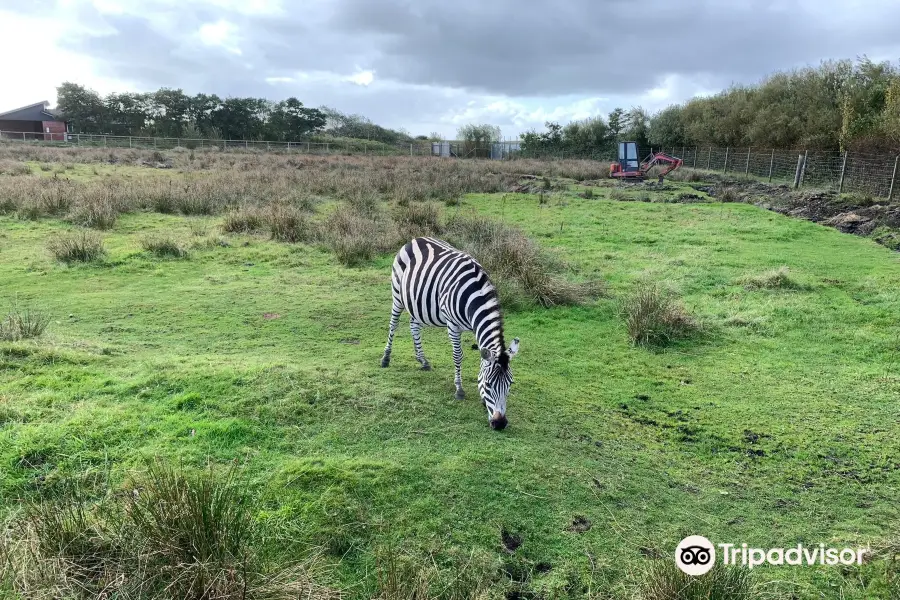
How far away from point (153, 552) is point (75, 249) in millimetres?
9023

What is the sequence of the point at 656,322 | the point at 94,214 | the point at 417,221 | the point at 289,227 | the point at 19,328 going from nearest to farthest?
1. the point at 19,328
2. the point at 656,322
3. the point at 289,227
4. the point at 94,214
5. the point at 417,221

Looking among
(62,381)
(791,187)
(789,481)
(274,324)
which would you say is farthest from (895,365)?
(791,187)

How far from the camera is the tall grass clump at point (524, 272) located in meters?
8.12

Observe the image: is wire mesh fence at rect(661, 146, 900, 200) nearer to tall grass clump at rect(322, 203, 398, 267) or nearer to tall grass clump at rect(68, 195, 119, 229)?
tall grass clump at rect(322, 203, 398, 267)

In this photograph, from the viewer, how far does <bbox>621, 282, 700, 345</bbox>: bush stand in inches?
265

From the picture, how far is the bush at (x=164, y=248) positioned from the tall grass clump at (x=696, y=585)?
10036 millimetres

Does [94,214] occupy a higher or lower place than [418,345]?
higher

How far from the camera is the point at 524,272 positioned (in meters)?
8.51

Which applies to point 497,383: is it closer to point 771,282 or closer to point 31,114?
point 771,282

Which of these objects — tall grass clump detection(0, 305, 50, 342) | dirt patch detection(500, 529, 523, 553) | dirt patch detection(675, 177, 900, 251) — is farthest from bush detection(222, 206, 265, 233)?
dirt patch detection(675, 177, 900, 251)

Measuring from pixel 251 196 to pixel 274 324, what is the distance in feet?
32.8

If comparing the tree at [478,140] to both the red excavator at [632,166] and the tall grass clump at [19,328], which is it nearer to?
the red excavator at [632,166]

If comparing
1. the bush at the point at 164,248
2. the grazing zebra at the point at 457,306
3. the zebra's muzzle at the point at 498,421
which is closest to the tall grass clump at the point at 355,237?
the bush at the point at 164,248

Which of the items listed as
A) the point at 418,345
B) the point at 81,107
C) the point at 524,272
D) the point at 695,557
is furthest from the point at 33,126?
the point at 695,557
